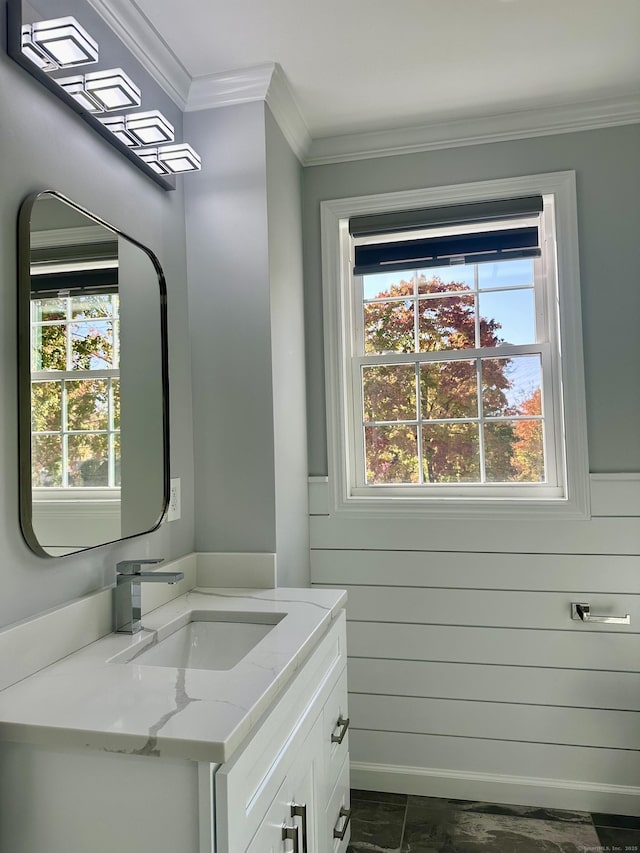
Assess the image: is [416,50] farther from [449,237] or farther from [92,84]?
[92,84]

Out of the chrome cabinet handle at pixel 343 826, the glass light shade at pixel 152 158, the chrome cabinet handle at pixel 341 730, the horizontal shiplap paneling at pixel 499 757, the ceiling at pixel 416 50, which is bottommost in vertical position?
the horizontal shiplap paneling at pixel 499 757

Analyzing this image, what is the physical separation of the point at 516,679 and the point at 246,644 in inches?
46.6

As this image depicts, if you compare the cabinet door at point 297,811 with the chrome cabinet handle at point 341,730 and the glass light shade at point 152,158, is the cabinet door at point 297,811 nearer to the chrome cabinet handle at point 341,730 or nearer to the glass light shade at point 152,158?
the chrome cabinet handle at point 341,730

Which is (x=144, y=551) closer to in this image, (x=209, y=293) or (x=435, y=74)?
(x=209, y=293)

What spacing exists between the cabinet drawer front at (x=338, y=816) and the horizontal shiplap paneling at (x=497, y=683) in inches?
22.7

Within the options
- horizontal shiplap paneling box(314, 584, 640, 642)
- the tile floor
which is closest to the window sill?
horizontal shiplap paneling box(314, 584, 640, 642)

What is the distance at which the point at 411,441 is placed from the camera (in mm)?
2512

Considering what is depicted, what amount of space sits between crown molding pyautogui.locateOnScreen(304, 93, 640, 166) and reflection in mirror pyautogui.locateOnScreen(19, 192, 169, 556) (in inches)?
42.3

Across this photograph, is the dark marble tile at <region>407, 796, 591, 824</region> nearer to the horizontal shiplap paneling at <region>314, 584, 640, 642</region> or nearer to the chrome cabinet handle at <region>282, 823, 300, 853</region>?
the horizontal shiplap paneling at <region>314, 584, 640, 642</region>

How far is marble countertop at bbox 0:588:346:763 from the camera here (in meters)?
0.98

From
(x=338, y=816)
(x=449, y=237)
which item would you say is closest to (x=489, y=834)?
(x=338, y=816)

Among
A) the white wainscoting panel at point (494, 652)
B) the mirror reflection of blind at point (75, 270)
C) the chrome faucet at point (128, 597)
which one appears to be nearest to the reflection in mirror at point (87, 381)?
the mirror reflection of blind at point (75, 270)

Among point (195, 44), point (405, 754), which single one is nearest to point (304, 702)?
point (405, 754)

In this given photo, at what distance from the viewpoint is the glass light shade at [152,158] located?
1717 millimetres
